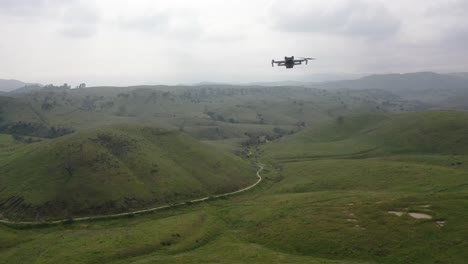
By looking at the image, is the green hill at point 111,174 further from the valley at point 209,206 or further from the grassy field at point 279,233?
the grassy field at point 279,233

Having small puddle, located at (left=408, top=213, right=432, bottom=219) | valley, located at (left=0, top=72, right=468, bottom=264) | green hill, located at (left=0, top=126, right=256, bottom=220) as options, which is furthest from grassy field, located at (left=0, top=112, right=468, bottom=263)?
green hill, located at (left=0, top=126, right=256, bottom=220)

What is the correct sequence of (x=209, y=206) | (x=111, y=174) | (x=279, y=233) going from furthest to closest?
1. (x=111, y=174)
2. (x=209, y=206)
3. (x=279, y=233)

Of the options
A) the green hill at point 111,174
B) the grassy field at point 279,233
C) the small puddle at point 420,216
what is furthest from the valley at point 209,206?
the green hill at point 111,174

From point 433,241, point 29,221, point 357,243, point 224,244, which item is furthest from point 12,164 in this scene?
point 433,241

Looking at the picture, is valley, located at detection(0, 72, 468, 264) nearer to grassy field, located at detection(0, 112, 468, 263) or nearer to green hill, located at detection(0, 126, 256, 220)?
grassy field, located at detection(0, 112, 468, 263)

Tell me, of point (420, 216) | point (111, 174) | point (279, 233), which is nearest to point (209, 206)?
point (111, 174)


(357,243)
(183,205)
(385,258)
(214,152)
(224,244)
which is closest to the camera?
(385,258)

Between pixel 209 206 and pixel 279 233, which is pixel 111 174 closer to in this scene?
pixel 209 206

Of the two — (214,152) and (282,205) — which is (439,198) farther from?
(214,152)

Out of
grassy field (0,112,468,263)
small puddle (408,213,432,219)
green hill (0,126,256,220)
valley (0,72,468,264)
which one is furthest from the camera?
green hill (0,126,256,220)
